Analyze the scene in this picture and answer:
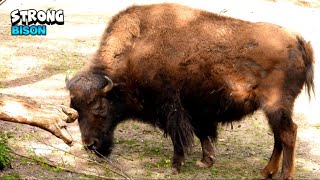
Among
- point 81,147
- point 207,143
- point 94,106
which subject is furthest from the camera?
point 81,147

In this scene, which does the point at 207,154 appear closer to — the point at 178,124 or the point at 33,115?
the point at 178,124

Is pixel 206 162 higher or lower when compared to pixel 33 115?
lower

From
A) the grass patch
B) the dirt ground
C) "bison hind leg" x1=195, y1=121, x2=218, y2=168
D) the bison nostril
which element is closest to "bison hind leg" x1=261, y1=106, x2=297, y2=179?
the dirt ground

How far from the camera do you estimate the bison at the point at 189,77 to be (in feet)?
19.6

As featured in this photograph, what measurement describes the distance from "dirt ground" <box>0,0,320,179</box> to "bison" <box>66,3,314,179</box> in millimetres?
289

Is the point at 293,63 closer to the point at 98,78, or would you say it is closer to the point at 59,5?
the point at 98,78

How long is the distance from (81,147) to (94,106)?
84 centimetres

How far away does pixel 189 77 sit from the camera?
6.30 metres

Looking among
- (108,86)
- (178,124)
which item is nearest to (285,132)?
(178,124)

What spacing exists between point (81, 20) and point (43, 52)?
12.0ft

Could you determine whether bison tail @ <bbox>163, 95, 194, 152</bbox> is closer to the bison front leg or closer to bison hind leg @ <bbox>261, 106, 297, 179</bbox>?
the bison front leg

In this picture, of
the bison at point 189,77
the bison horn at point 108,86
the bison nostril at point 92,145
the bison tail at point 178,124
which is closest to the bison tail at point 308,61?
the bison at point 189,77

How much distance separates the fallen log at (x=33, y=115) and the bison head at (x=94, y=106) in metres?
0.94

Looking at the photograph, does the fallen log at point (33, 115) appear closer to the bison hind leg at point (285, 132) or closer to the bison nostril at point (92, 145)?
the bison nostril at point (92, 145)
